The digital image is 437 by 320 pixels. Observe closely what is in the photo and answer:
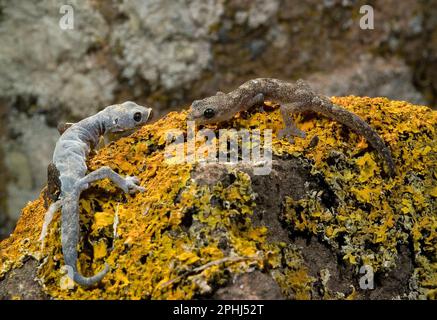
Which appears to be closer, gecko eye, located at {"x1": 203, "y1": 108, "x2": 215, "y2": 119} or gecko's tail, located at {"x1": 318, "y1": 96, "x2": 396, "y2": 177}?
gecko's tail, located at {"x1": 318, "y1": 96, "x2": 396, "y2": 177}

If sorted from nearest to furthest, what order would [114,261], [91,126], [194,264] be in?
[194,264] → [114,261] → [91,126]

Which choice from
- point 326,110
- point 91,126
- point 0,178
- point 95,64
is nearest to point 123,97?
point 95,64

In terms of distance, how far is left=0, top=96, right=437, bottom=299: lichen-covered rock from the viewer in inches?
106

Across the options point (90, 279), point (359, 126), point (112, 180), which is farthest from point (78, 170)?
point (359, 126)

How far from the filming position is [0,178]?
6.64 meters

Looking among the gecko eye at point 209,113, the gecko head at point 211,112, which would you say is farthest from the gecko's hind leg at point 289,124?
the gecko eye at point 209,113

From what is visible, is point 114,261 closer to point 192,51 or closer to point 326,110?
point 326,110

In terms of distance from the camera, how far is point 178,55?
6.36 m

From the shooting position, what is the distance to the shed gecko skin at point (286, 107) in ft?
11.1

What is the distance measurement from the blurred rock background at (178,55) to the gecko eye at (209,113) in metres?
2.82

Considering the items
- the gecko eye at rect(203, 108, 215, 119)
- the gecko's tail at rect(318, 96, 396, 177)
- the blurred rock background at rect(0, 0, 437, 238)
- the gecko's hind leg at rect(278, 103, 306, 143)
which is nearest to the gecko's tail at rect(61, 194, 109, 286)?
the gecko eye at rect(203, 108, 215, 119)

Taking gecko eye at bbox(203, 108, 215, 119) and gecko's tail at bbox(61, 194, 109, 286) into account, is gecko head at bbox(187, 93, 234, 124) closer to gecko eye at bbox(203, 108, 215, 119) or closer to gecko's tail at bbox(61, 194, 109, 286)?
gecko eye at bbox(203, 108, 215, 119)

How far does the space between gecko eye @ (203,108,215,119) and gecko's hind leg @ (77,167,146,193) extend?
2.12 ft

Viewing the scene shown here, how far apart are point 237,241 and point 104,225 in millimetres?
→ 779
